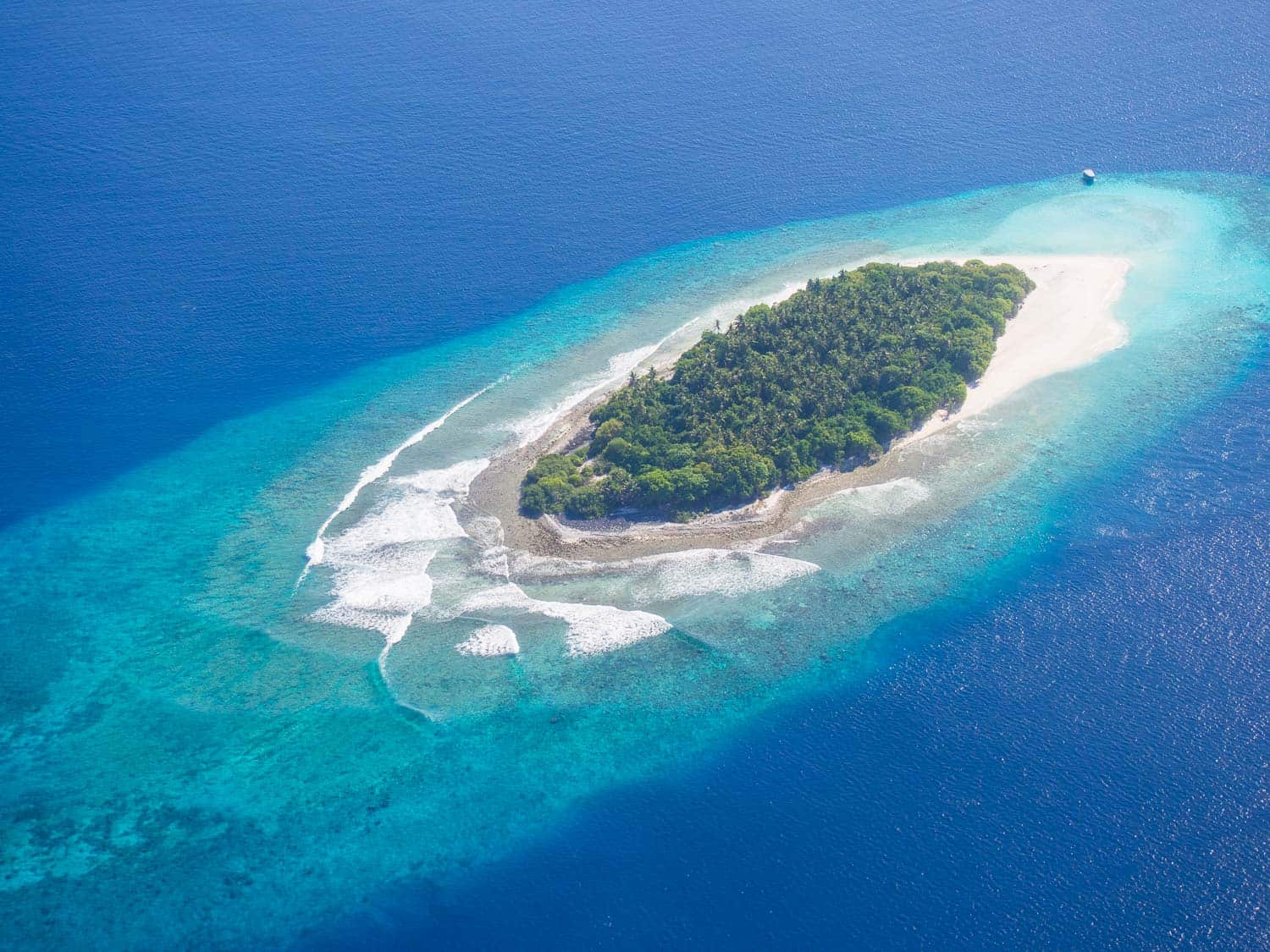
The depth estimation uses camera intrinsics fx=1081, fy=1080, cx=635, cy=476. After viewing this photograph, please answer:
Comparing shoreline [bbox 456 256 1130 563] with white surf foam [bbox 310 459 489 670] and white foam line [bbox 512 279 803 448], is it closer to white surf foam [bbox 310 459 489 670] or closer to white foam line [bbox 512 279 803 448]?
white foam line [bbox 512 279 803 448]

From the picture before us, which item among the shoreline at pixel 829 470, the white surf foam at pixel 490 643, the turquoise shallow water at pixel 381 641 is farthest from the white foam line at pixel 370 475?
the white surf foam at pixel 490 643

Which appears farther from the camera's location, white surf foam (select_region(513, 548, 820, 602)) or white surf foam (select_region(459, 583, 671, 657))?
white surf foam (select_region(513, 548, 820, 602))

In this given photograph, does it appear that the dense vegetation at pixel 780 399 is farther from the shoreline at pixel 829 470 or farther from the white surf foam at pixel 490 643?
the white surf foam at pixel 490 643

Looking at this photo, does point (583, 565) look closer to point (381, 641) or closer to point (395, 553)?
point (395, 553)

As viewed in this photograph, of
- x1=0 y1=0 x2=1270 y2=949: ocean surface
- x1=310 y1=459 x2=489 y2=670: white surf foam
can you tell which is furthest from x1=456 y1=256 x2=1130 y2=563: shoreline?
x1=0 y1=0 x2=1270 y2=949: ocean surface

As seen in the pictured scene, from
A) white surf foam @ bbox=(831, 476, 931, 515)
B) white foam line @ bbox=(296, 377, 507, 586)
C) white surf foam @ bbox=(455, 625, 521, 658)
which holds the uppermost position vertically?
white foam line @ bbox=(296, 377, 507, 586)

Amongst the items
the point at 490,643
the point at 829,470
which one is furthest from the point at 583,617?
the point at 829,470
